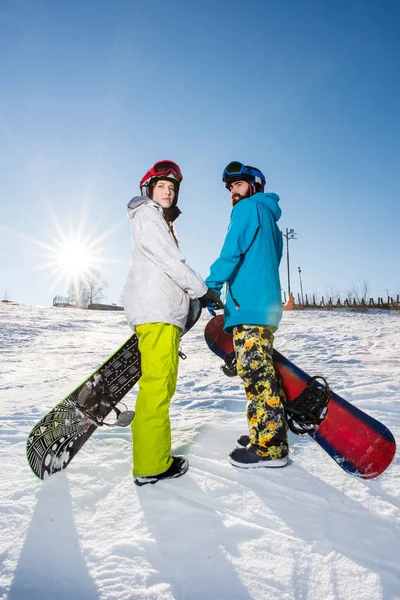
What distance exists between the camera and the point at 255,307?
2332mm

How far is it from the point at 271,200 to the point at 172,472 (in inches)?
78.1

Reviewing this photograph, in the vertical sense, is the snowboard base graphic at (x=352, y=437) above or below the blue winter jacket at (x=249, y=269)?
below

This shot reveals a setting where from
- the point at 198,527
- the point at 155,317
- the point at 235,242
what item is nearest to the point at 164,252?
the point at 155,317

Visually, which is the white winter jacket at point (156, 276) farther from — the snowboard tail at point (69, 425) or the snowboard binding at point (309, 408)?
the snowboard binding at point (309, 408)

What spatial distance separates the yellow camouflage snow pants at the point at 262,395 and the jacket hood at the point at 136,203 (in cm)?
105

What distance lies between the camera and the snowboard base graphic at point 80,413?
212 centimetres

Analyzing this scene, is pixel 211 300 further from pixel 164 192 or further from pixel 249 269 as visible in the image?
pixel 164 192

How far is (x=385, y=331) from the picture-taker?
9367 mm

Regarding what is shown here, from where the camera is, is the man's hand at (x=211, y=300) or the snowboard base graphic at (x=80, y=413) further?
the man's hand at (x=211, y=300)

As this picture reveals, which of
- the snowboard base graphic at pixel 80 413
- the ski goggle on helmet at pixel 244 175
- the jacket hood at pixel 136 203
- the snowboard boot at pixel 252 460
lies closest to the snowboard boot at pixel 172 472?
the snowboard boot at pixel 252 460

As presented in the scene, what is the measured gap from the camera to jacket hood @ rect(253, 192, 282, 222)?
2.53 meters

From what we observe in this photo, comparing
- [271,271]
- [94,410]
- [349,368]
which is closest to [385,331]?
[349,368]

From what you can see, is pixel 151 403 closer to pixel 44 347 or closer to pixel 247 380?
pixel 247 380

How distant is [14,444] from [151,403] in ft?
4.27
